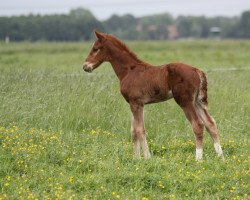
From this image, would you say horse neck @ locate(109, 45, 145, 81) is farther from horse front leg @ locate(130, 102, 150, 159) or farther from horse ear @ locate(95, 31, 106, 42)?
horse front leg @ locate(130, 102, 150, 159)

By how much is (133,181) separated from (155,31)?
6367 centimetres

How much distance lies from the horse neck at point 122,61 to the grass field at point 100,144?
45.6 inches

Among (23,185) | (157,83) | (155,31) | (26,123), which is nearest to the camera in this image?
(23,185)

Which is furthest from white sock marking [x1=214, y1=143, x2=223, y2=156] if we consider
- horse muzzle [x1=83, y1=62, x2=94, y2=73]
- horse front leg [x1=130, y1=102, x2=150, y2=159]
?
horse muzzle [x1=83, y1=62, x2=94, y2=73]

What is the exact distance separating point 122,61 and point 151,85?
669 mm

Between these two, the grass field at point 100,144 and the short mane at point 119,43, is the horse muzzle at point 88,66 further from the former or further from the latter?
the grass field at point 100,144

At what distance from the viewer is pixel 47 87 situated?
11.8 m

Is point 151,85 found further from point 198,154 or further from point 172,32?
point 172,32

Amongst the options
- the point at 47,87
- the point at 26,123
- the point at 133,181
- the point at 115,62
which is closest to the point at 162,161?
the point at 133,181

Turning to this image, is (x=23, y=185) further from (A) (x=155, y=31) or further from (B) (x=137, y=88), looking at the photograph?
(A) (x=155, y=31)

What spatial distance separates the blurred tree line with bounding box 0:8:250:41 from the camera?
30.3 metres

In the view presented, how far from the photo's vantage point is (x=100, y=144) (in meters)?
9.20

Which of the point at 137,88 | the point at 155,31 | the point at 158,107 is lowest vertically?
the point at 155,31

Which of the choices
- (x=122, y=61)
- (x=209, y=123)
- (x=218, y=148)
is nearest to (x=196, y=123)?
(x=209, y=123)
